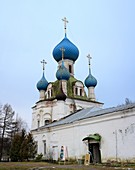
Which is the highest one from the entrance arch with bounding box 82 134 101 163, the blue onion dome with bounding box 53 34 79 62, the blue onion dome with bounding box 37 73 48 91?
the blue onion dome with bounding box 53 34 79 62

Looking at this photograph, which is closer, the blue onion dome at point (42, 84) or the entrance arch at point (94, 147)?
the entrance arch at point (94, 147)

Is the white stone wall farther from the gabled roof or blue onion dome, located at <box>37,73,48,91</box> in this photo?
blue onion dome, located at <box>37,73,48,91</box>

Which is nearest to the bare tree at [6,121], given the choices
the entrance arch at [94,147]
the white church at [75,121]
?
the white church at [75,121]

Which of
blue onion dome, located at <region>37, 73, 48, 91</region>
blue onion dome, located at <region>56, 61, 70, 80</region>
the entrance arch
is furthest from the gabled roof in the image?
blue onion dome, located at <region>37, 73, 48, 91</region>

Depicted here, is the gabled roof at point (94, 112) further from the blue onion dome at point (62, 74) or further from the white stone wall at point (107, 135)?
the blue onion dome at point (62, 74)

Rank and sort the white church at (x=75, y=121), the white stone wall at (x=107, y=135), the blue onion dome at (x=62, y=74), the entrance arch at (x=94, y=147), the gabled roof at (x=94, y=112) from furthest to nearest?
the blue onion dome at (x=62, y=74) < the entrance arch at (x=94, y=147) < the gabled roof at (x=94, y=112) < the white church at (x=75, y=121) < the white stone wall at (x=107, y=135)

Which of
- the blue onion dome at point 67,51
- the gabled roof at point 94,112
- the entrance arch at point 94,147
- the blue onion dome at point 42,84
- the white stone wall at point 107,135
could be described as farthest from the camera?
the blue onion dome at point 42,84

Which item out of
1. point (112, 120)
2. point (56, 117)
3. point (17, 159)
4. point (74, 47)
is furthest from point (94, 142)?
point (74, 47)

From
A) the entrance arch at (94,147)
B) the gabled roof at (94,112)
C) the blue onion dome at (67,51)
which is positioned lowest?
the entrance arch at (94,147)

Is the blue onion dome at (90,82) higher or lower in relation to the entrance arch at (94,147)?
higher

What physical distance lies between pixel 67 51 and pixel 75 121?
1502cm

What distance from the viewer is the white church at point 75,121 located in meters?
18.3

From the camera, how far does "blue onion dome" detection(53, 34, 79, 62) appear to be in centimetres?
3619

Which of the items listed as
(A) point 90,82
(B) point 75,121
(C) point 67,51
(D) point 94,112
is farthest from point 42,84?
(D) point 94,112
